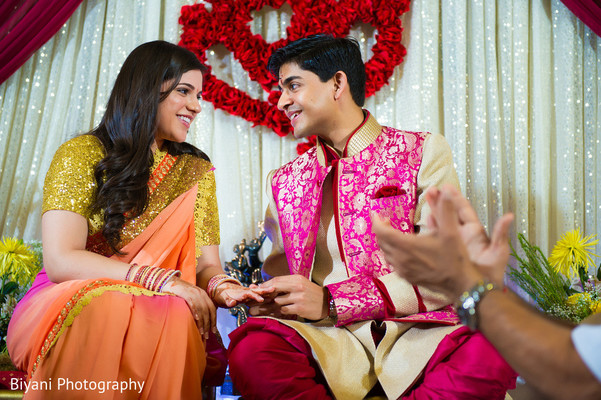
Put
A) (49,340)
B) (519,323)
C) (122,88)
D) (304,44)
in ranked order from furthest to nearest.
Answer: (304,44) < (122,88) < (49,340) < (519,323)

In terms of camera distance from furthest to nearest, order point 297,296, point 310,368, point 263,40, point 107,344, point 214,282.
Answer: point 263,40 < point 214,282 < point 297,296 < point 310,368 < point 107,344

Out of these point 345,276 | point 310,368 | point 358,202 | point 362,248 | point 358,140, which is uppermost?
point 358,140

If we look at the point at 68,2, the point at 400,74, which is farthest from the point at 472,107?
the point at 68,2

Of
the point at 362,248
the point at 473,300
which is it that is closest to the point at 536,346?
the point at 473,300

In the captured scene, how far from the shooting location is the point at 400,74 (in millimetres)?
3262

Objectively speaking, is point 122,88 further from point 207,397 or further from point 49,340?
point 207,397

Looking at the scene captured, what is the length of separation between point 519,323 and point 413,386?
3.88 feet

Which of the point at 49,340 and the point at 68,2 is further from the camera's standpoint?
the point at 68,2

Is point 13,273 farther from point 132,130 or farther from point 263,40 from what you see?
point 263,40

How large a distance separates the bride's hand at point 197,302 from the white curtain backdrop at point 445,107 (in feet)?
3.92

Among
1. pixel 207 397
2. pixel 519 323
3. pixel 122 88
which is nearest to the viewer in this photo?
pixel 519 323

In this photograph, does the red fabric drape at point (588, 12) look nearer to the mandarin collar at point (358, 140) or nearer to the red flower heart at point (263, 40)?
the red flower heart at point (263, 40)

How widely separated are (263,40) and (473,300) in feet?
8.59

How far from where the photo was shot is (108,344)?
1.80 metres
